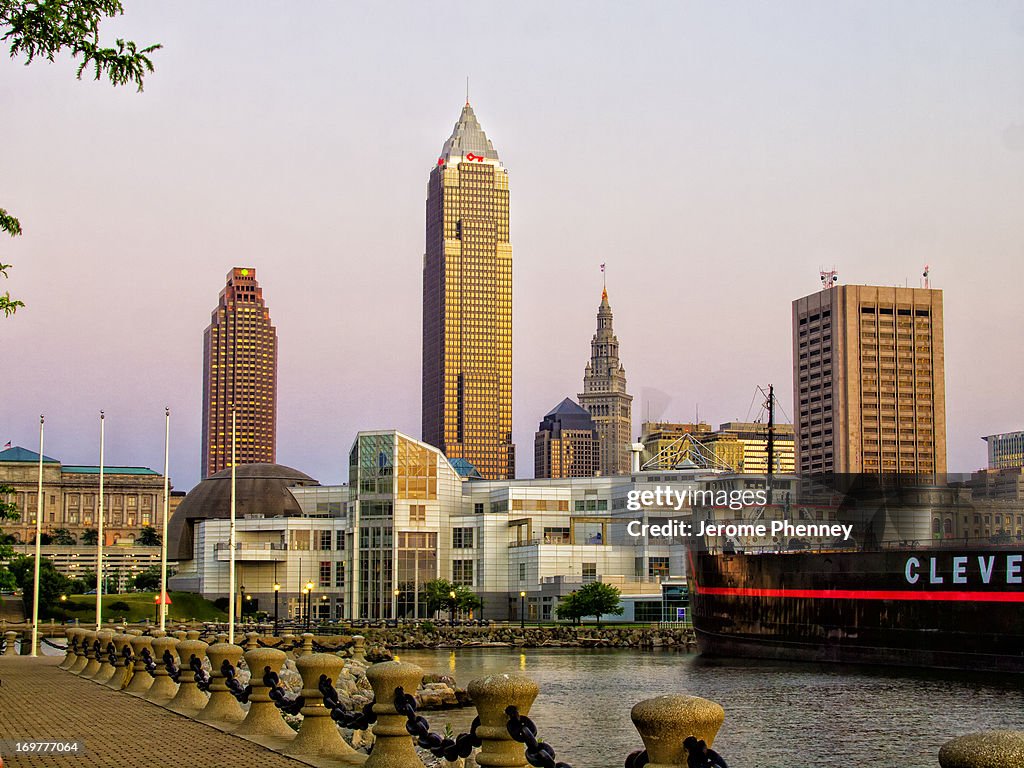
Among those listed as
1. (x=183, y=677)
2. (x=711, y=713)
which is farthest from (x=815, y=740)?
(x=711, y=713)

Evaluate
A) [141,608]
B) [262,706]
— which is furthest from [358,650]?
[141,608]

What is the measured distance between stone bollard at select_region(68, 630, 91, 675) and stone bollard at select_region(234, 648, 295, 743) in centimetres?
1906

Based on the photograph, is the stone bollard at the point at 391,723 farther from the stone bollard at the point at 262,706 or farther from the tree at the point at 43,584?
the tree at the point at 43,584

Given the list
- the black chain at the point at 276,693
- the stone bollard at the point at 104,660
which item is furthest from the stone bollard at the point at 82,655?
the black chain at the point at 276,693

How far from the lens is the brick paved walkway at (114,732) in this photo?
1930cm

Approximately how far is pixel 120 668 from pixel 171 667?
24.5 ft

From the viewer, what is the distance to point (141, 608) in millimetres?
154875

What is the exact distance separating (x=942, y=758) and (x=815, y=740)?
37.9m

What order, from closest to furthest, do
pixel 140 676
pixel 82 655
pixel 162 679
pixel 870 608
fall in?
pixel 162 679
pixel 140 676
pixel 82 655
pixel 870 608

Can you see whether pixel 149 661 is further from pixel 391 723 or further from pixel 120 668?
pixel 391 723

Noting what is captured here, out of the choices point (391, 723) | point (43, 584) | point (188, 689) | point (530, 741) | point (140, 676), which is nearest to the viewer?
point (530, 741)

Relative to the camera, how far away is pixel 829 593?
78.5 m

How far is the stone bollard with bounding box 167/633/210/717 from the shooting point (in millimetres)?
26688

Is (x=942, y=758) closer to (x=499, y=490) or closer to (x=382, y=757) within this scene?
(x=382, y=757)
